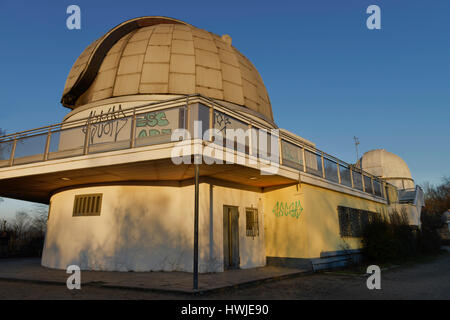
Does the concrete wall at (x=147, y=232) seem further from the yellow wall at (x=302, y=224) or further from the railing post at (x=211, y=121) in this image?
the railing post at (x=211, y=121)

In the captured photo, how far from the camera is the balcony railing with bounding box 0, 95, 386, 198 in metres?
8.20

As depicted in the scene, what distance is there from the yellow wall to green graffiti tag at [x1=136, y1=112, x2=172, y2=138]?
6.08 m

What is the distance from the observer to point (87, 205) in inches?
441

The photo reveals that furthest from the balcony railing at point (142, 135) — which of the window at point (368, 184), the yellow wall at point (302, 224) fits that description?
the window at point (368, 184)

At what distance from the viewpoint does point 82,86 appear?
14.7m

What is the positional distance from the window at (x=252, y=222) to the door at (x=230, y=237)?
2.40 feet

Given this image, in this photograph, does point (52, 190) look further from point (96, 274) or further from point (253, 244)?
point (253, 244)

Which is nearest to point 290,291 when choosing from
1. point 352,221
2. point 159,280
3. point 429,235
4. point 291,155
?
point 159,280

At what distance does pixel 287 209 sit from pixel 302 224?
0.89 metres

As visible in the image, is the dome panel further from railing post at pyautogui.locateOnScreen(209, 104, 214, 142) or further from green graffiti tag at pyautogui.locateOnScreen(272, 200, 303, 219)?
railing post at pyautogui.locateOnScreen(209, 104, 214, 142)

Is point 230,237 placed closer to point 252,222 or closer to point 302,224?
point 252,222

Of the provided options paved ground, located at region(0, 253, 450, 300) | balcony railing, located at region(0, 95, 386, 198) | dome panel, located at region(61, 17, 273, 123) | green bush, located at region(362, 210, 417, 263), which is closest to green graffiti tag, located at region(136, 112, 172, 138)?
balcony railing, located at region(0, 95, 386, 198)
